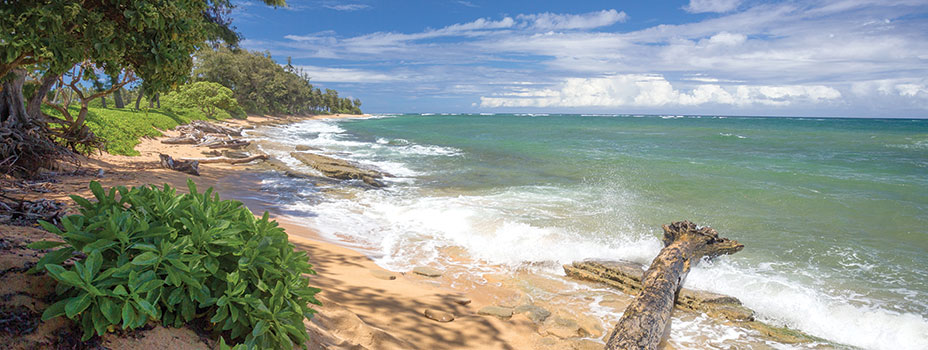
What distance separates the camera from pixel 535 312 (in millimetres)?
5355

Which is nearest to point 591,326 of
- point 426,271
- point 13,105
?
point 426,271

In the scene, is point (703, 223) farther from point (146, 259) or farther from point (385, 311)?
point (146, 259)

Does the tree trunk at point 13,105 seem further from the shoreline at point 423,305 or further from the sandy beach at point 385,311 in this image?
the shoreline at point 423,305

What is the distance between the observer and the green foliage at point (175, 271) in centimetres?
192

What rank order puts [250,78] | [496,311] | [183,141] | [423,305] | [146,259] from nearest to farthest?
[146,259] < [423,305] < [496,311] < [183,141] < [250,78]

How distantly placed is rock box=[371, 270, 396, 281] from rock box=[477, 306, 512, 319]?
58.7 inches

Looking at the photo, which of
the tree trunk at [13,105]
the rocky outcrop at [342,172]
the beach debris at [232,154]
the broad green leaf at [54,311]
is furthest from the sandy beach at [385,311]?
the beach debris at [232,154]

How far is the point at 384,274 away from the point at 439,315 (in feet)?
5.21

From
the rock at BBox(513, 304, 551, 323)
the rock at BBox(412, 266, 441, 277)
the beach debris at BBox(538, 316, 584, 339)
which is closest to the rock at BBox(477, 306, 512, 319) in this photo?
the rock at BBox(513, 304, 551, 323)

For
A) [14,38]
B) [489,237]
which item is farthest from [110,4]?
[489,237]

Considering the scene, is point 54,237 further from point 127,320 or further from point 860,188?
point 860,188

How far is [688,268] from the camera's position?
645cm

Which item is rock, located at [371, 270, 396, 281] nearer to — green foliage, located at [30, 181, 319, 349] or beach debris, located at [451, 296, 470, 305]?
beach debris, located at [451, 296, 470, 305]

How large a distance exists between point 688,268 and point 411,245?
4.53 metres
